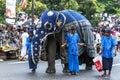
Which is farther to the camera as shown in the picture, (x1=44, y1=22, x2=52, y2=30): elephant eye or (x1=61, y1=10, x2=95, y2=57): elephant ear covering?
(x1=61, y1=10, x2=95, y2=57): elephant ear covering

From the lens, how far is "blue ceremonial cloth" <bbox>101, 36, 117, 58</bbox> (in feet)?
48.1

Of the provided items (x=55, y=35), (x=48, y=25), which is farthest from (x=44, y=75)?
(x=48, y=25)

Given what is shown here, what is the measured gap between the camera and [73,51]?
15.3 m

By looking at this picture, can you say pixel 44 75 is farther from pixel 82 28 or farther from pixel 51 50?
pixel 82 28

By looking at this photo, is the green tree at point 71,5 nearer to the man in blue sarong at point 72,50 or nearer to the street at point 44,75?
the street at point 44,75

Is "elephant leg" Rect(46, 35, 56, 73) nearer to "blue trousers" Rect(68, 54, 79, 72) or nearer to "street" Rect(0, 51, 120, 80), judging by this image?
"street" Rect(0, 51, 120, 80)

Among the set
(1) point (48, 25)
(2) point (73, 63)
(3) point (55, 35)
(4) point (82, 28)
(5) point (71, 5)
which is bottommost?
(2) point (73, 63)

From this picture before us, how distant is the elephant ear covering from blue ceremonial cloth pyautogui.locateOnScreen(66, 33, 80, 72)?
0.54 m

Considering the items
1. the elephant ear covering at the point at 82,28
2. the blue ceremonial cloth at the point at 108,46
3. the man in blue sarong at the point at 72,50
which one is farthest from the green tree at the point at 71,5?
the blue ceremonial cloth at the point at 108,46

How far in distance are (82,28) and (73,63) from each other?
1387 millimetres

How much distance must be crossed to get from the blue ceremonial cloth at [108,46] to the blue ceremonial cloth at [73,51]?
3.20ft

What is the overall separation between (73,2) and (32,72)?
861 inches

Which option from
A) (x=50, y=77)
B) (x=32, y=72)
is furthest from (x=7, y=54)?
(x=50, y=77)

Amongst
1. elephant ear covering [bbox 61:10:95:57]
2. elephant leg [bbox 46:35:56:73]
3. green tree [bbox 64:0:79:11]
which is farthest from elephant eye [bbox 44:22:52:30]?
green tree [bbox 64:0:79:11]
